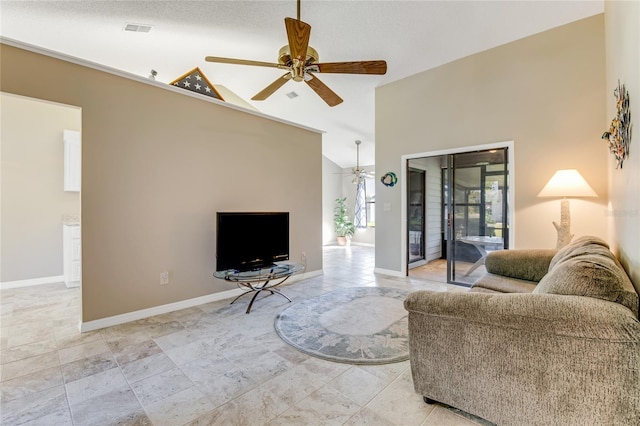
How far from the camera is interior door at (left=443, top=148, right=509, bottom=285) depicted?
3783mm

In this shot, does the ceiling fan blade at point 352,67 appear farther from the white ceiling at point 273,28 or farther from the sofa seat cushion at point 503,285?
the sofa seat cushion at point 503,285

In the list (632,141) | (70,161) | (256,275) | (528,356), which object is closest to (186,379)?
(256,275)

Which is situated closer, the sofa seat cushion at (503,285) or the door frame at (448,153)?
the sofa seat cushion at (503,285)

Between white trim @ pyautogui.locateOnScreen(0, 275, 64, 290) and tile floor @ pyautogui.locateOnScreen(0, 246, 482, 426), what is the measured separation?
1.42 m

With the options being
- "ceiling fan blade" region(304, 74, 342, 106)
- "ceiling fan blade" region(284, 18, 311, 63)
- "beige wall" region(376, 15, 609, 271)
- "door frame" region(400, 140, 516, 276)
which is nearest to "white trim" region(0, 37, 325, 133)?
"ceiling fan blade" region(304, 74, 342, 106)

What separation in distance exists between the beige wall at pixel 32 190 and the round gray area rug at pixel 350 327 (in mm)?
4052

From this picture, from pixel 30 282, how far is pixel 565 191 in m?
7.14

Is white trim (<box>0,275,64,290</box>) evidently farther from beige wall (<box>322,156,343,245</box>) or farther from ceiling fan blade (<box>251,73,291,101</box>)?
beige wall (<box>322,156,343,245</box>)

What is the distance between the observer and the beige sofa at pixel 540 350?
112 centimetres

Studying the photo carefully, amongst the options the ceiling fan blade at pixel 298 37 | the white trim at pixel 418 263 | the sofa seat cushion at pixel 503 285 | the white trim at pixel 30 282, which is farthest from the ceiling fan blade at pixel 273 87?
the white trim at pixel 30 282

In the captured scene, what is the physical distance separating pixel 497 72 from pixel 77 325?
5731 millimetres

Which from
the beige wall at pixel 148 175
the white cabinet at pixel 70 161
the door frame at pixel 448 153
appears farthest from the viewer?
the white cabinet at pixel 70 161

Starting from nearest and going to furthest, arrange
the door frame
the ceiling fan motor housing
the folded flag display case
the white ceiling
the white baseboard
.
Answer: the ceiling fan motor housing → the white ceiling → the folded flag display case → the door frame → the white baseboard

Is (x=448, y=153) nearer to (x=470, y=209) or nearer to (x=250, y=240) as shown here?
(x=470, y=209)
